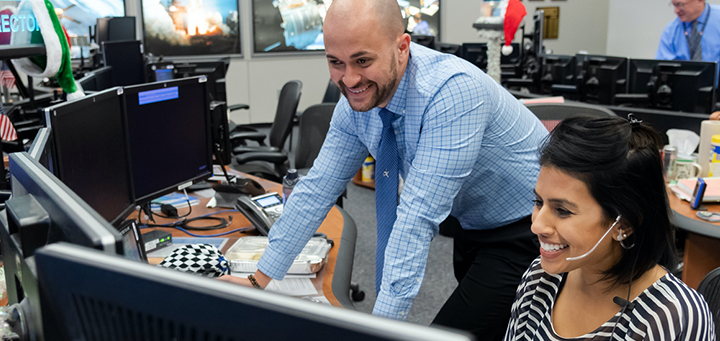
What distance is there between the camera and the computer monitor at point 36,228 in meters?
0.53

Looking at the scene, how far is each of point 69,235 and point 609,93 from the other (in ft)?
12.6

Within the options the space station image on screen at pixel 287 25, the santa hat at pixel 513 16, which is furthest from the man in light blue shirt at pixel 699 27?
the space station image on screen at pixel 287 25

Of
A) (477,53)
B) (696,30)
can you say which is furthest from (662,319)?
(696,30)

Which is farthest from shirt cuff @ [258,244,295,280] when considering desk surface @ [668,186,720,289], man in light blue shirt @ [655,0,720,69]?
man in light blue shirt @ [655,0,720,69]

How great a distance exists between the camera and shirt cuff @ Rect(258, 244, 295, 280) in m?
1.50

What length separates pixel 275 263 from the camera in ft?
4.92

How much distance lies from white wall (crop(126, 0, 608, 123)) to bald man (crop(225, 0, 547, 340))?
19.5 ft

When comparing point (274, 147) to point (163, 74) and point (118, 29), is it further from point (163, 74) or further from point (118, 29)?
point (118, 29)

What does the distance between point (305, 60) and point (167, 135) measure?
5.76 m

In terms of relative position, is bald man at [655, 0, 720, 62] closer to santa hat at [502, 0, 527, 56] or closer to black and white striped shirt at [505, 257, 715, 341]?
santa hat at [502, 0, 527, 56]

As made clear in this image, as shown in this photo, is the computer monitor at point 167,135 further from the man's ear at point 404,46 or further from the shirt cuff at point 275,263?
the man's ear at point 404,46

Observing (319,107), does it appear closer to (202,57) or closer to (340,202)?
(340,202)

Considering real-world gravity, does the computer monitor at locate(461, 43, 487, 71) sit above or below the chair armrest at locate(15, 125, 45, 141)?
above

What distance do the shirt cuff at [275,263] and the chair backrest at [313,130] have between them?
157 centimetres
